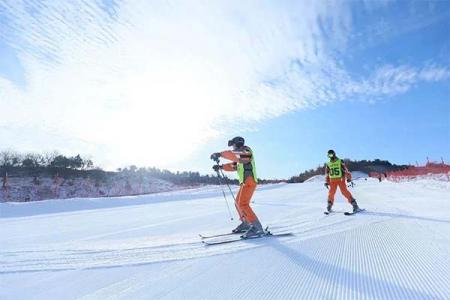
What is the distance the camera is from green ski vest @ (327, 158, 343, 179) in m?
10.2

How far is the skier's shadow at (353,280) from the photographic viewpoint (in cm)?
312

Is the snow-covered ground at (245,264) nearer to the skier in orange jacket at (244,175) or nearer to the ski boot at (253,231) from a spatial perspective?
the ski boot at (253,231)

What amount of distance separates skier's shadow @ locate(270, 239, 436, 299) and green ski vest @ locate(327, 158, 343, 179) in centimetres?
593

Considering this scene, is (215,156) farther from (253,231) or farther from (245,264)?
(245,264)

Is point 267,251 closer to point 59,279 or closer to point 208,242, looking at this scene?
point 208,242

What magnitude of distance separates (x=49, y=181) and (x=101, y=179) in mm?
5936

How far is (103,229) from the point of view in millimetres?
8508

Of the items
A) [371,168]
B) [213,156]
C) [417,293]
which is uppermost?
[371,168]

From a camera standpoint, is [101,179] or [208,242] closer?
[208,242]

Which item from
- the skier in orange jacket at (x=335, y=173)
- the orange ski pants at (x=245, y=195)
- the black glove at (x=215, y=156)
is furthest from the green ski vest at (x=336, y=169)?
the black glove at (x=215, y=156)

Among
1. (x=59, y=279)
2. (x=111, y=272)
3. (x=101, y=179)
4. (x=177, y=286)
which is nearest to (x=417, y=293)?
(x=177, y=286)

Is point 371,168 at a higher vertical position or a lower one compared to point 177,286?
higher

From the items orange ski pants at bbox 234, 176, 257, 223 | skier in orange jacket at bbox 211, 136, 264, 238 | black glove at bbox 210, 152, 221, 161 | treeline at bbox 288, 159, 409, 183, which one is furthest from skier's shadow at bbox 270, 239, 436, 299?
treeline at bbox 288, 159, 409, 183

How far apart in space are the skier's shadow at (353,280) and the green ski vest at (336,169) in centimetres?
593
